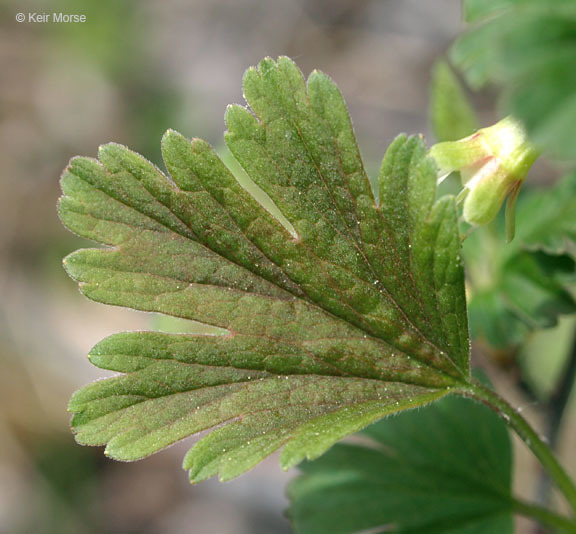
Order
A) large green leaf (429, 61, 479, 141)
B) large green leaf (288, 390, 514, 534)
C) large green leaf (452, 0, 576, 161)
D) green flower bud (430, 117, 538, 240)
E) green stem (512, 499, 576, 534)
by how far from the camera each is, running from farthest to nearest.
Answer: large green leaf (429, 61, 479, 141) → large green leaf (288, 390, 514, 534) → green stem (512, 499, 576, 534) → green flower bud (430, 117, 538, 240) → large green leaf (452, 0, 576, 161)

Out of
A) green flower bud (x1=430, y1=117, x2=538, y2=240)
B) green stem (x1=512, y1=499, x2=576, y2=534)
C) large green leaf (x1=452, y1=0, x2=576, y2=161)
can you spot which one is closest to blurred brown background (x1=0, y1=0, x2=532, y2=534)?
green stem (x1=512, y1=499, x2=576, y2=534)

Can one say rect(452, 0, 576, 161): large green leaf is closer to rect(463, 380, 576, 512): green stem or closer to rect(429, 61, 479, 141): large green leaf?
rect(463, 380, 576, 512): green stem

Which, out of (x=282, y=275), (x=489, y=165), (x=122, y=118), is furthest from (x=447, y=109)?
(x=122, y=118)

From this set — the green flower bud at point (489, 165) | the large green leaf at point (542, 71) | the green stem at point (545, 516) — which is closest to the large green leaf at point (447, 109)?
the green flower bud at point (489, 165)

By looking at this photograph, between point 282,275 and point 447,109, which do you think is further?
point 447,109

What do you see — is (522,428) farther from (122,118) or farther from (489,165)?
(122,118)

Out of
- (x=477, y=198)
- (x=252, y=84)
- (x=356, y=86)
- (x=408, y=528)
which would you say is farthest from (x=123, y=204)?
(x=356, y=86)
